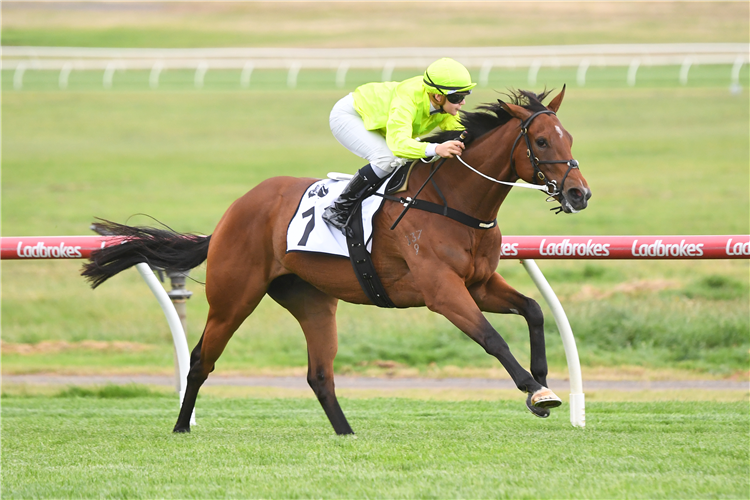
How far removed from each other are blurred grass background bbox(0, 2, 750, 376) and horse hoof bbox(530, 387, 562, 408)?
4.41 meters

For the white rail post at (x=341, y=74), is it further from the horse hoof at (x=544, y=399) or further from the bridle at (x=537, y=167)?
the horse hoof at (x=544, y=399)

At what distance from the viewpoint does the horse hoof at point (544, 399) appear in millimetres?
3920

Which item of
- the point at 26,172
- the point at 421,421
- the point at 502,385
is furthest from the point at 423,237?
the point at 26,172

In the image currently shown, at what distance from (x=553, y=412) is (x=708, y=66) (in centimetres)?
2523

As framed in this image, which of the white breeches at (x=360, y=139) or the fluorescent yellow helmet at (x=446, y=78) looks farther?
the white breeches at (x=360, y=139)

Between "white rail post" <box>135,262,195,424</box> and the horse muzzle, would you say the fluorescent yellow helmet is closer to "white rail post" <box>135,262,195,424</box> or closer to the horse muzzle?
the horse muzzle

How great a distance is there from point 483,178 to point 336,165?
14.9 meters

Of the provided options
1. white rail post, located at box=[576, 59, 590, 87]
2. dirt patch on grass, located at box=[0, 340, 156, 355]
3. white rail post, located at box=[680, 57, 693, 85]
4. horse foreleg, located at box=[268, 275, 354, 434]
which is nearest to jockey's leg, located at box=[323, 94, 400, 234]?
horse foreleg, located at box=[268, 275, 354, 434]

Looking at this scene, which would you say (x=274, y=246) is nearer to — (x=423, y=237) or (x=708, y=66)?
(x=423, y=237)

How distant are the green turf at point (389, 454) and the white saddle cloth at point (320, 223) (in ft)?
3.18

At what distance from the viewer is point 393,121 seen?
4.46 metres

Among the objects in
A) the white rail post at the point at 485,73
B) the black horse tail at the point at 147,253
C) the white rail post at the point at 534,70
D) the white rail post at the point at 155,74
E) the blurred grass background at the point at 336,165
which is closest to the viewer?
the black horse tail at the point at 147,253

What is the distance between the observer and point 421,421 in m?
5.28

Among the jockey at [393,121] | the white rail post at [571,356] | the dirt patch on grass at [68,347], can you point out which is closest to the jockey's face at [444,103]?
the jockey at [393,121]
